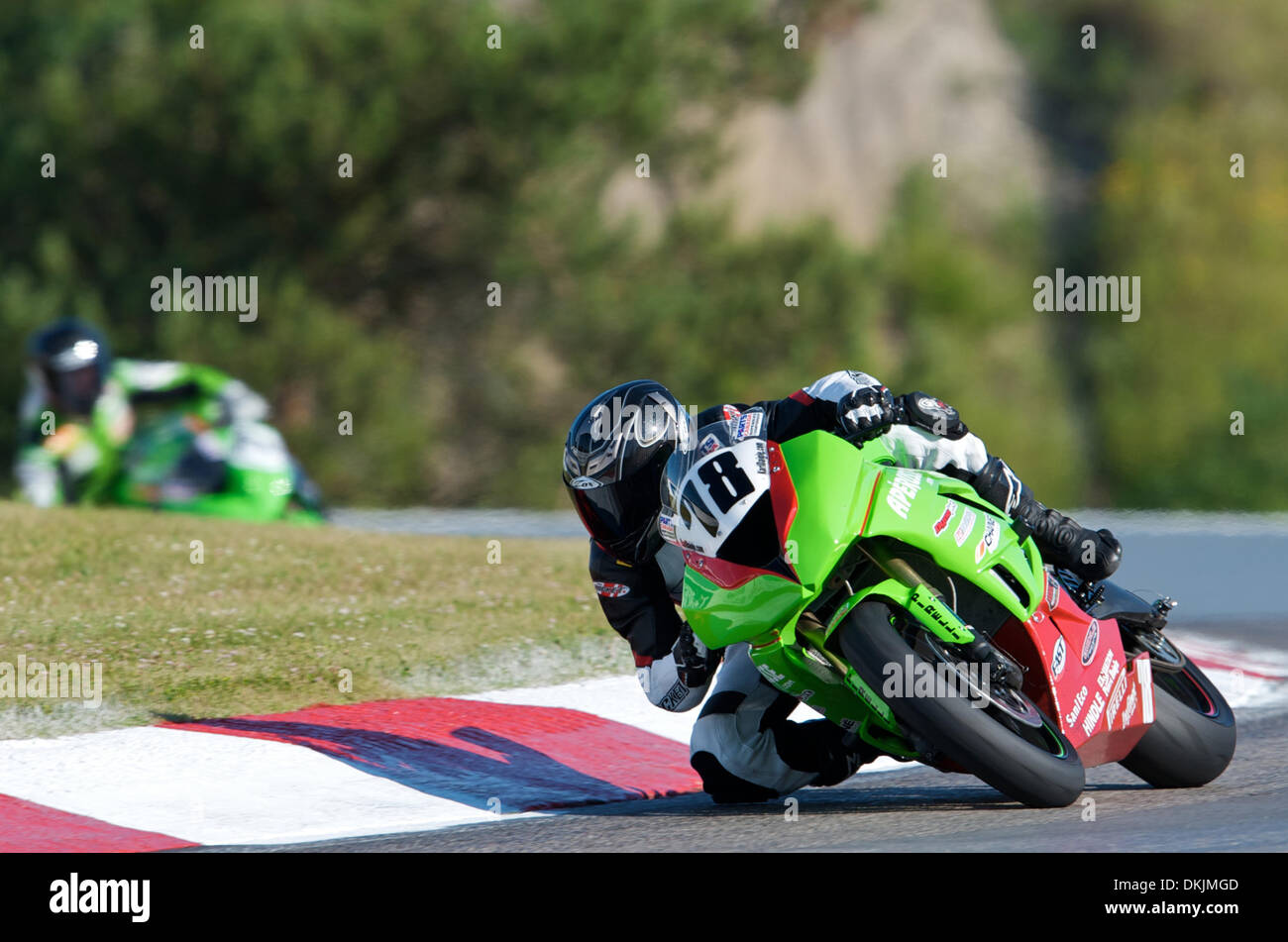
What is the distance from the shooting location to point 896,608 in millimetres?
4844

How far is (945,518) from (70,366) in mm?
9445

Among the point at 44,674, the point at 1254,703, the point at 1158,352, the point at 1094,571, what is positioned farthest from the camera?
the point at 1158,352

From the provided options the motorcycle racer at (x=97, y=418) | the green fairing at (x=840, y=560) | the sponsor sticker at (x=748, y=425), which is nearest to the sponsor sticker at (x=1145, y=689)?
the green fairing at (x=840, y=560)

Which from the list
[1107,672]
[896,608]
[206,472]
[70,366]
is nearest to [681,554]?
[896,608]

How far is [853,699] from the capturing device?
5.21 m

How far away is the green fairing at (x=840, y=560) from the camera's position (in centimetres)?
482

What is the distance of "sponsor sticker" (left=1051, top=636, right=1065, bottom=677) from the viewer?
16.6ft

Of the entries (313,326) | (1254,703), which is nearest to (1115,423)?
(313,326)

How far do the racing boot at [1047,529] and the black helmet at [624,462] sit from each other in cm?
91

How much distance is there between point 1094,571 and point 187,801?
9.46 ft

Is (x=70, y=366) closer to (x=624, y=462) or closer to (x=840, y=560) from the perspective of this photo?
(x=624, y=462)
